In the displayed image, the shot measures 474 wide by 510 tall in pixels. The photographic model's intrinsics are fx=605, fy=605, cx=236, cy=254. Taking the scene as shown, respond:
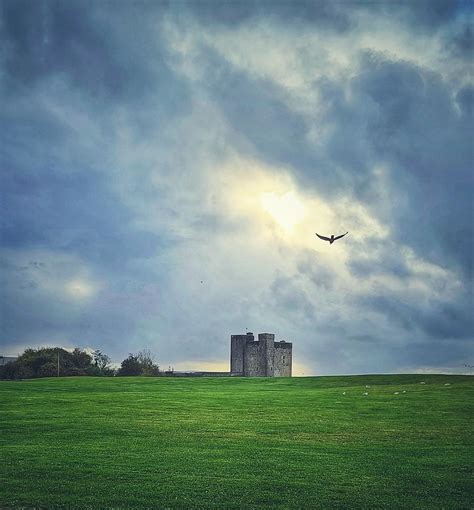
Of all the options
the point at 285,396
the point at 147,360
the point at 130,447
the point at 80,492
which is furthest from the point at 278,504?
the point at 147,360

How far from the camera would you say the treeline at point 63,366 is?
93750 millimetres

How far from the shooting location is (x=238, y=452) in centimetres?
2442

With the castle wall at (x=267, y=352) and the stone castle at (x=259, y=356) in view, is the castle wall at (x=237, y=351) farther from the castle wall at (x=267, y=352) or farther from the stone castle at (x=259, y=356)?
the castle wall at (x=267, y=352)

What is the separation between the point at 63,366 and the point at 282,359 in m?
43.0

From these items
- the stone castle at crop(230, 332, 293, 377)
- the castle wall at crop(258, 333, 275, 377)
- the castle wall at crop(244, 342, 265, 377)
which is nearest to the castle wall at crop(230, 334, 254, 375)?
the stone castle at crop(230, 332, 293, 377)

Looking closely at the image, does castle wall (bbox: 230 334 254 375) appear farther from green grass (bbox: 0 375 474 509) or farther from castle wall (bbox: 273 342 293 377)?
green grass (bbox: 0 375 474 509)

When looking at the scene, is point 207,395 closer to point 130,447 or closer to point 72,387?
point 72,387

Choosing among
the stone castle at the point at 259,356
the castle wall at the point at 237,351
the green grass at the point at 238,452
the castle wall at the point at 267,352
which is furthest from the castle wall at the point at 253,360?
the green grass at the point at 238,452

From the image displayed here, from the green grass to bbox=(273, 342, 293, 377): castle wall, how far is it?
71.9 meters

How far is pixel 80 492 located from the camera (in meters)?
18.4

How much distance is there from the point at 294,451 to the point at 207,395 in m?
26.3

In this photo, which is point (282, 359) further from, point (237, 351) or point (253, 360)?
point (237, 351)

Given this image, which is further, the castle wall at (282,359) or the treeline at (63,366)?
the castle wall at (282,359)

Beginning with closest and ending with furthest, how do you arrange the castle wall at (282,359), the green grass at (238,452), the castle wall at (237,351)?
the green grass at (238,452) → the castle wall at (282,359) → the castle wall at (237,351)
